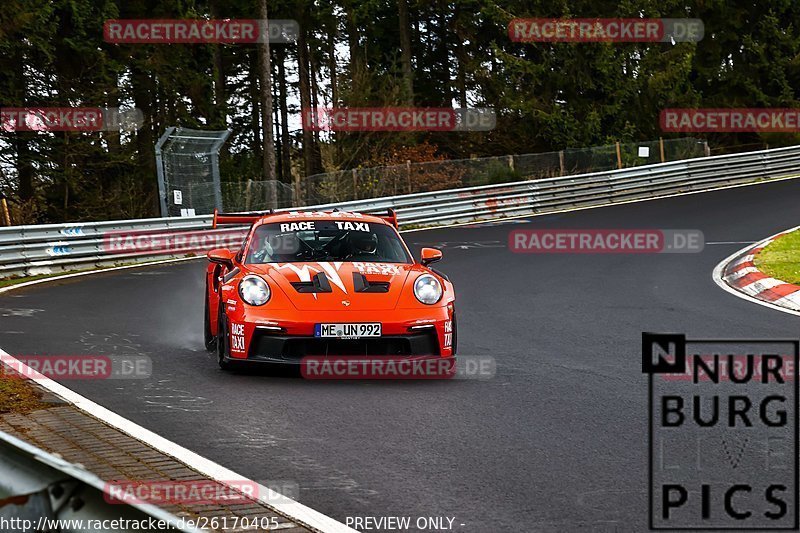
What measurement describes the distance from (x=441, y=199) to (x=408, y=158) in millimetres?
9214

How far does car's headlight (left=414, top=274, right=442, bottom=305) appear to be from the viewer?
8438 millimetres

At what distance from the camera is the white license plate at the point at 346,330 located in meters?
7.97

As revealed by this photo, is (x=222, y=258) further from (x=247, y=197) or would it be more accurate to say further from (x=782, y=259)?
(x=247, y=197)

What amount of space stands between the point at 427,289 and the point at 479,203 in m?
18.7

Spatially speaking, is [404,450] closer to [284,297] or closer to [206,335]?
[284,297]

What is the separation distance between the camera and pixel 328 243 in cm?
962

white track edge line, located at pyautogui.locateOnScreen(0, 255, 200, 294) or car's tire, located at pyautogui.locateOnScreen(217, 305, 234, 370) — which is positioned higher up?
car's tire, located at pyautogui.locateOnScreen(217, 305, 234, 370)

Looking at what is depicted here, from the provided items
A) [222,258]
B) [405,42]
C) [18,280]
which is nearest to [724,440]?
[222,258]

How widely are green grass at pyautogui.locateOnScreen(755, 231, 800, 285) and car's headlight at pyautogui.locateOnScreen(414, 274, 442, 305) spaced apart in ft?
20.1

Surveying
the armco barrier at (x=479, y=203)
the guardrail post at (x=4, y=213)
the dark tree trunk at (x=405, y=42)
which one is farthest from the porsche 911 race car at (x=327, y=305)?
the dark tree trunk at (x=405, y=42)

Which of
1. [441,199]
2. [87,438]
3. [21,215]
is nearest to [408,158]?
[441,199]

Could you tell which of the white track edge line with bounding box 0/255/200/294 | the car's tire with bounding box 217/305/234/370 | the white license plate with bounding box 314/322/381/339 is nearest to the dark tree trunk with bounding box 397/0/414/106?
the white track edge line with bounding box 0/255/200/294

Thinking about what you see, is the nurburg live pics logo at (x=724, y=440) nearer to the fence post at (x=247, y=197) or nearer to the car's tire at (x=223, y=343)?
the car's tire at (x=223, y=343)

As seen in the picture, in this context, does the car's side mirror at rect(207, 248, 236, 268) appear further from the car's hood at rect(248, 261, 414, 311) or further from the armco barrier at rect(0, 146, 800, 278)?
the armco barrier at rect(0, 146, 800, 278)
